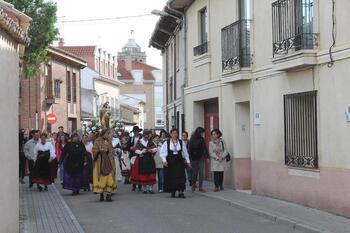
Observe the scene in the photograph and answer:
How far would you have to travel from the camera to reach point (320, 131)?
12.5 m

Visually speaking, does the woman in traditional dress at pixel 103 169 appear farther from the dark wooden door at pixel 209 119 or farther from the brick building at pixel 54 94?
the brick building at pixel 54 94

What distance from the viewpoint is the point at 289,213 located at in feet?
40.1

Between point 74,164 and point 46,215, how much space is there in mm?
4676

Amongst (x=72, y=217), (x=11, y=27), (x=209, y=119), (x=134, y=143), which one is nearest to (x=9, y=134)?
(x=11, y=27)

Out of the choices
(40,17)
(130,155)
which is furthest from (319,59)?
(40,17)

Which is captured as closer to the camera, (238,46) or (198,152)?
(238,46)

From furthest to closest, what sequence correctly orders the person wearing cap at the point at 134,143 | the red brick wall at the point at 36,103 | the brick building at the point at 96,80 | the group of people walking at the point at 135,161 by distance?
1. the brick building at the point at 96,80
2. the red brick wall at the point at 36,103
3. the person wearing cap at the point at 134,143
4. the group of people walking at the point at 135,161

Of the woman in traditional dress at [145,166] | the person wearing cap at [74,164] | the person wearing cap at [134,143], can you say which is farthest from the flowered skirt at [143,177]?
the person wearing cap at [74,164]

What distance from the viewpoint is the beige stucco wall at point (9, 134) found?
27.4 feet

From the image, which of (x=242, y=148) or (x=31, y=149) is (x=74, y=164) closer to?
(x=31, y=149)

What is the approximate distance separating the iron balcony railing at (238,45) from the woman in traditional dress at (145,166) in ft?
10.0

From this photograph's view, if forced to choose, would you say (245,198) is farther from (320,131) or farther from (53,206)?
(53,206)

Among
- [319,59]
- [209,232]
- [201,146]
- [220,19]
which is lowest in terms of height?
[209,232]

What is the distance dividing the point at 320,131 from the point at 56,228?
205 inches
